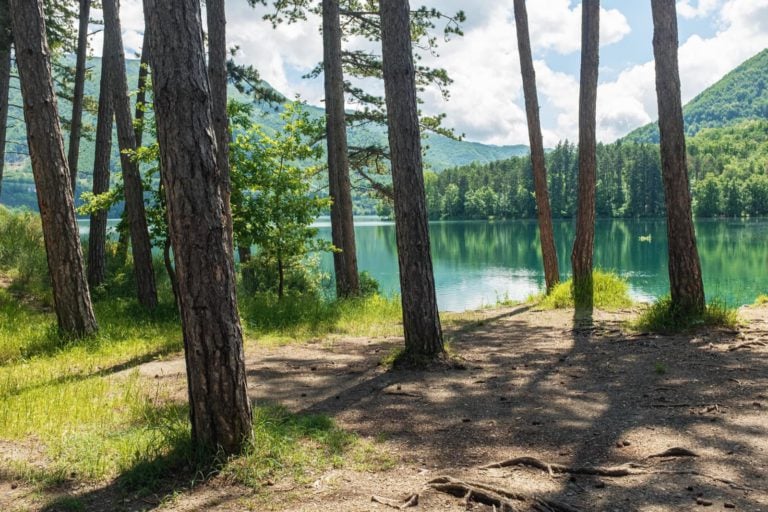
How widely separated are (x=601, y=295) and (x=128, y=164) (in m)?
9.73

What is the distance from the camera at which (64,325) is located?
27.5 ft

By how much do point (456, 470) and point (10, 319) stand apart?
8.83 meters

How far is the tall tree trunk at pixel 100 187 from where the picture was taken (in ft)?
44.6

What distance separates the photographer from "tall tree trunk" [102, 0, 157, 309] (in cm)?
1063

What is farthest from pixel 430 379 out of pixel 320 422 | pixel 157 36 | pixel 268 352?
pixel 157 36

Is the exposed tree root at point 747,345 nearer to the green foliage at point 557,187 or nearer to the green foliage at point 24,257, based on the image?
the green foliage at point 24,257

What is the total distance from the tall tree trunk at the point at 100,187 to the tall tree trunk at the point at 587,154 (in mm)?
10666

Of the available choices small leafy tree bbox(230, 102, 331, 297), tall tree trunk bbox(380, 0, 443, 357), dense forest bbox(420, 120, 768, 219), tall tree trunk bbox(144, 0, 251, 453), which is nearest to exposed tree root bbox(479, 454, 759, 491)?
tall tree trunk bbox(144, 0, 251, 453)

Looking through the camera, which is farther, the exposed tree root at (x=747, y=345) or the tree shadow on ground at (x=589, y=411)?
the exposed tree root at (x=747, y=345)

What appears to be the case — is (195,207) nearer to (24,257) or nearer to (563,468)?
(563,468)

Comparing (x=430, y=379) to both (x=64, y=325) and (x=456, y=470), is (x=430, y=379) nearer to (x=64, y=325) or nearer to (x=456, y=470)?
(x=456, y=470)

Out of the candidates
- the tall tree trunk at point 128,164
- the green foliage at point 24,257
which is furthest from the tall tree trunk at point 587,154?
the green foliage at point 24,257

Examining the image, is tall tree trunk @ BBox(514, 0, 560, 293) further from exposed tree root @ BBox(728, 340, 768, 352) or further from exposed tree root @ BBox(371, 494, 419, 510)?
exposed tree root @ BBox(371, 494, 419, 510)

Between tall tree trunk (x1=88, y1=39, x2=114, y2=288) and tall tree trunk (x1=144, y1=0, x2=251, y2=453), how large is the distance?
10.8 meters
